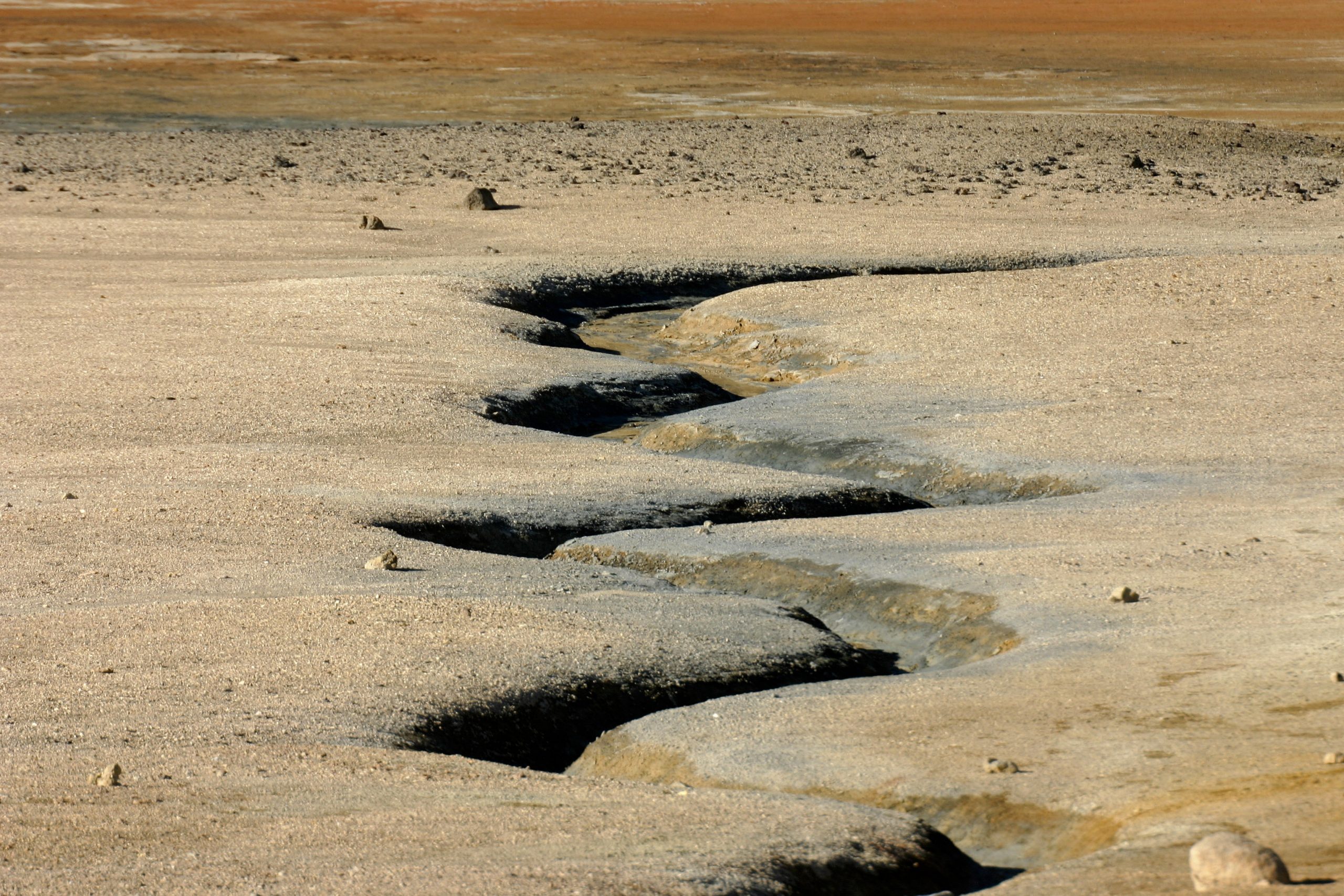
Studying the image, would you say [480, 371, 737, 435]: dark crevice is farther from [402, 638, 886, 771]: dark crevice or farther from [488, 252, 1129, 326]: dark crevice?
[402, 638, 886, 771]: dark crevice

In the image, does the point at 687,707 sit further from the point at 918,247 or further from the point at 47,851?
the point at 918,247

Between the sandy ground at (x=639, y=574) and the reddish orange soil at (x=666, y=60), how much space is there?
13467 millimetres

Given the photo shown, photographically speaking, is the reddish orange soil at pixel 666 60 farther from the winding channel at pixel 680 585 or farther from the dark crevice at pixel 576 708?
the dark crevice at pixel 576 708

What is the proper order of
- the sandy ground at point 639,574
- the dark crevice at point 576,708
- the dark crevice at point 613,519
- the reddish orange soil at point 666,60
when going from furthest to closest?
the reddish orange soil at point 666,60
the dark crevice at point 613,519
the dark crevice at point 576,708
the sandy ground at point 639,574

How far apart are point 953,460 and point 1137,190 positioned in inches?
446

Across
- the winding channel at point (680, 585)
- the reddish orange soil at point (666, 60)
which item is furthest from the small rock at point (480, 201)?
the reddish orange soil at point (666, 60)

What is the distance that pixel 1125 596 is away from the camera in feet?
19.0

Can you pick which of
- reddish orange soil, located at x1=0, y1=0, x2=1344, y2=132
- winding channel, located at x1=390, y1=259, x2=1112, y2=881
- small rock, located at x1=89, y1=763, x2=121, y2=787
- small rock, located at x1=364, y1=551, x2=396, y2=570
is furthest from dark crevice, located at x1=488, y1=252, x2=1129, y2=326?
reddish orange soil, located at x1=0, y1=0, x2=1344, y2=132

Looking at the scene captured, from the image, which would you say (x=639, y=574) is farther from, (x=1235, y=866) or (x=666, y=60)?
(x=666, y=60)

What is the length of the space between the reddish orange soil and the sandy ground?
13.5 metres

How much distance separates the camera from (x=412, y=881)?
3664 mm

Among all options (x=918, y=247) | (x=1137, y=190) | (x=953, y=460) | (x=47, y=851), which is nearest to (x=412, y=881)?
(x=47, y=851)

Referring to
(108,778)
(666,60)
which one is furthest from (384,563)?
(666,60)

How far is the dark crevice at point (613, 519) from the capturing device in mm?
6906
